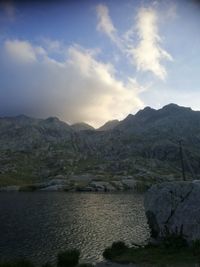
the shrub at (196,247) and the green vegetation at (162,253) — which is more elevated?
the shrub at (196,247)

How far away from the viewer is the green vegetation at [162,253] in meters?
46.1

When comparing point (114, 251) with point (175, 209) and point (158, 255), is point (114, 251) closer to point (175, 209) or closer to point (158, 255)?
point (158, 255)

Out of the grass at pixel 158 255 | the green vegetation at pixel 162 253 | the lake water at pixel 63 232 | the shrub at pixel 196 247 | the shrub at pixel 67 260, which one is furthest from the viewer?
the lake water at pixel 63 232

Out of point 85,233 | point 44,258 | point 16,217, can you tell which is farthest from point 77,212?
point 44,258

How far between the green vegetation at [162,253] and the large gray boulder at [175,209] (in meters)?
2.07

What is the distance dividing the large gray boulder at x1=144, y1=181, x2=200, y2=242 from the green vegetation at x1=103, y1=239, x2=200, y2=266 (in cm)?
207

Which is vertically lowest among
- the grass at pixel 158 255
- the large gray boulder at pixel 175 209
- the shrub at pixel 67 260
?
the shrub at pixel 67 260

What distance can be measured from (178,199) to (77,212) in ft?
226

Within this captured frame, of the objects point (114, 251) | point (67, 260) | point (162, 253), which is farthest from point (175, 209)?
point (67, 260)

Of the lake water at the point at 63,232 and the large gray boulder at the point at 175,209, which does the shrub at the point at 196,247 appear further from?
the lake water at the point at 63,232

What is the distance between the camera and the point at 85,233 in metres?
82.4

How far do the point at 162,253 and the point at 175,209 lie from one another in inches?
478

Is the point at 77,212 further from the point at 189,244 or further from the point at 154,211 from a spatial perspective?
the point at 189,244

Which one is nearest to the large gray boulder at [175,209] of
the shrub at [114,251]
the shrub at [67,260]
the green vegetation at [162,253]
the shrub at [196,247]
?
the green vegetation at [162,253]
